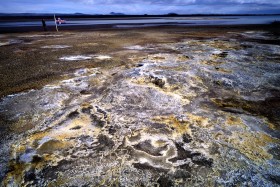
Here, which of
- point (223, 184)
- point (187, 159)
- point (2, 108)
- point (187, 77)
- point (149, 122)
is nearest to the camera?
point (223, 184)

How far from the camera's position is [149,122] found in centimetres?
397

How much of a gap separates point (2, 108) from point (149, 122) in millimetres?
3231

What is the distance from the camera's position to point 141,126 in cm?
384

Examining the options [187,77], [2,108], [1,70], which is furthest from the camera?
[1,70]

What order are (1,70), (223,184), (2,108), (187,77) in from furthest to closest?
(1,70)
(187,77)
(2,108)
(223,184)

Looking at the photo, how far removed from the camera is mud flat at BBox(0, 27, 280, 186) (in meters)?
2.76

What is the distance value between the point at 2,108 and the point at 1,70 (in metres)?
3.57

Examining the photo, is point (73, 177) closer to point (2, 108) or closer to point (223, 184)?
point (223, 184)

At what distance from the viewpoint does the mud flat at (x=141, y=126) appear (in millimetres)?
2762

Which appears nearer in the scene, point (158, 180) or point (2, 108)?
point (158, 180)

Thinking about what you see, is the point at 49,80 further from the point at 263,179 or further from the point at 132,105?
the point at 263,179

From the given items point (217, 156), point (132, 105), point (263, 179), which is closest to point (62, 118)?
point (132, 105)

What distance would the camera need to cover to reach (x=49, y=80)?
6.22 metres

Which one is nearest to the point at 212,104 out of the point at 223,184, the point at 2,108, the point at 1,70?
the point at 223,184
